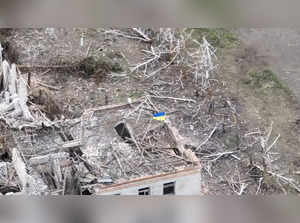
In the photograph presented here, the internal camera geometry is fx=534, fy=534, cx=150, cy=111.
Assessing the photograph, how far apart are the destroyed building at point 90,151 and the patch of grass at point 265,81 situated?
1.01m

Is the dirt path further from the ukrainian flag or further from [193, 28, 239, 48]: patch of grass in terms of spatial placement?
the ukrainian flag

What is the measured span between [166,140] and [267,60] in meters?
1.89

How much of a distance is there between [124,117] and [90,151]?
1.99 feet

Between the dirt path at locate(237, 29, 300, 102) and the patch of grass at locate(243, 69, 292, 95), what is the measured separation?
89 mm

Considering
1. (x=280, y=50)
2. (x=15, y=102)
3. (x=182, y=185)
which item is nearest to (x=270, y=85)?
(x=280, y=50)

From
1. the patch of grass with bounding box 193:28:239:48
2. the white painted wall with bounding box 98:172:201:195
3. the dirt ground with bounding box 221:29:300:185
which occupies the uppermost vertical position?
the patch of grass with bounding box 193:28:239:48

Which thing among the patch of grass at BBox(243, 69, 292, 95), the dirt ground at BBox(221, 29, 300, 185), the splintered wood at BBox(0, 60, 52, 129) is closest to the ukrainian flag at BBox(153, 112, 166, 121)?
the dirt ground at BBox(221, 29, 300, 185)

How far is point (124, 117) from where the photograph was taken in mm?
4539

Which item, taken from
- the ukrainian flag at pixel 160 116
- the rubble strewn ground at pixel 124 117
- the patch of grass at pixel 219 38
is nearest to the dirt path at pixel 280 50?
the patch of grass at pixel 219 38

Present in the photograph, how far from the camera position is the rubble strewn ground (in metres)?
3.78
